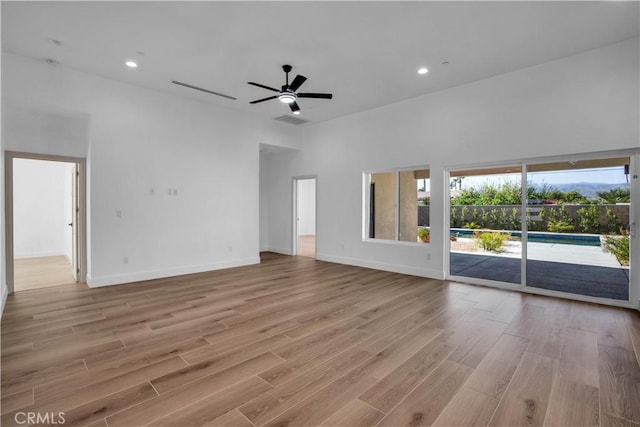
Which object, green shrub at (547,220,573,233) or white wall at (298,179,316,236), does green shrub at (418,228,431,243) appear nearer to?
green shrub at (547,220,573,233)

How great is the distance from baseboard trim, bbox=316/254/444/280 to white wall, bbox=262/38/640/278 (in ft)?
0.07

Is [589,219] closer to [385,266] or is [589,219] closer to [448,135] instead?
[448,135]

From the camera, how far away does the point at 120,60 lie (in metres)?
4.37

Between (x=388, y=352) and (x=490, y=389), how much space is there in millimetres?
820

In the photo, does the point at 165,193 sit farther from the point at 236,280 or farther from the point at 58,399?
the point at 58,399

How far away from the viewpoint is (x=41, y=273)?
5914 mm

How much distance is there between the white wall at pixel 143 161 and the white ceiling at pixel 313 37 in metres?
0.46

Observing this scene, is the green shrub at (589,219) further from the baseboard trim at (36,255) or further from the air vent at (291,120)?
the baseboard trim at (36,255)

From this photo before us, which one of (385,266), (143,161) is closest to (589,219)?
(385,266)

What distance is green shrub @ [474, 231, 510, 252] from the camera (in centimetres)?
526

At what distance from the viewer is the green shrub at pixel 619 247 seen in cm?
407

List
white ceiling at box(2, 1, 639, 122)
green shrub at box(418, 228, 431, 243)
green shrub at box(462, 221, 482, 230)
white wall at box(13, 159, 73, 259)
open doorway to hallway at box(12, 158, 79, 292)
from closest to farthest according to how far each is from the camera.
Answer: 1. white ceiling at box(2, 1, 639, 122)
2. green shrub at box(462, 221, 482, 230)
3. green shrub at box(418, 228, 431, 243)
4. open doorway to hallway at box(12, 158, 79, 292)
5. white wall at box(13, 159, 73, 259)

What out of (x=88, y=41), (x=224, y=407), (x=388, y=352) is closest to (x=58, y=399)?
(x=224, y=407)

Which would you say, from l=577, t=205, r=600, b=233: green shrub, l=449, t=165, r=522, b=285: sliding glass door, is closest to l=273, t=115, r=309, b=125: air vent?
l=449, t=165, r=522, b=285: sliding glass door
